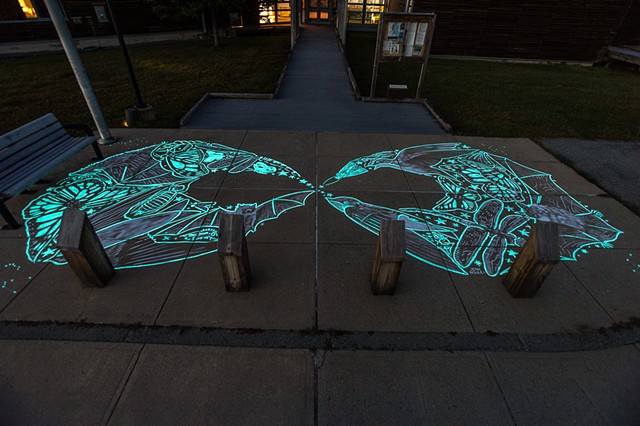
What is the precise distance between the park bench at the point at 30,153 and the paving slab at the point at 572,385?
236 inches

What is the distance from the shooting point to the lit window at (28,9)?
15.6 meters

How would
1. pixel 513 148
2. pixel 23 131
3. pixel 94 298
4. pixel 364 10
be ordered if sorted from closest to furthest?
pixel 94 298
pixel 23 131
pixel 513 148
pixel 364 10

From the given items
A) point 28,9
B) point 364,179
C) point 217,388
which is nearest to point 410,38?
point 364,179

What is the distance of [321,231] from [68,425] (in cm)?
299

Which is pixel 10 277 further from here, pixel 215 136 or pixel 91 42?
pixel 91 42

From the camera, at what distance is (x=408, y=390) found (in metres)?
2.44

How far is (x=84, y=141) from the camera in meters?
5.18

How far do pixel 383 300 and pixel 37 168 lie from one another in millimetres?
5290

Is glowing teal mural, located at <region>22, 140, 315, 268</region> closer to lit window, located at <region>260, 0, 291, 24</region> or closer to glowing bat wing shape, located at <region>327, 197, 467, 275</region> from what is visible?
glowing bat wing shape, located at <region>327, 197, 467, 275</region>

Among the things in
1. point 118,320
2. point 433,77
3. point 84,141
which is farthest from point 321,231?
point 433,77

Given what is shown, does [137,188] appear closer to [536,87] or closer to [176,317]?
[176,317]

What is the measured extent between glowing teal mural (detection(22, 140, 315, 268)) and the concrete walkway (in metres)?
1.85

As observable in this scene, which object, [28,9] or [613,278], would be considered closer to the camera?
[613,278]

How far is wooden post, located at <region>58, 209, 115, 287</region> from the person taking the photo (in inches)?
108
